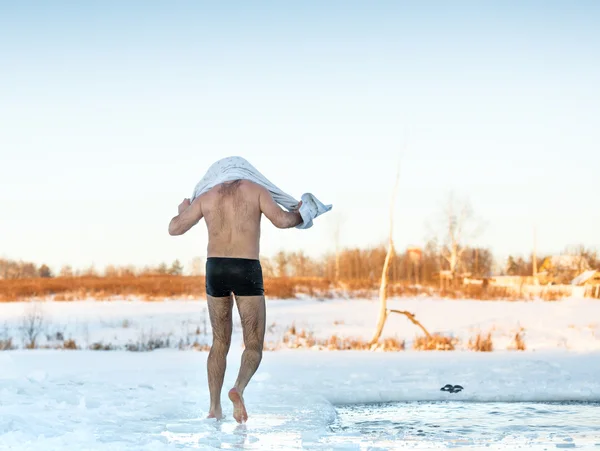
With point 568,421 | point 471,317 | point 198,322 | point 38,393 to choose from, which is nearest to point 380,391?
point 568,421

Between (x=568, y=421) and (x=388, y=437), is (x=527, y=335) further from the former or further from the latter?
(x=388, y=437)

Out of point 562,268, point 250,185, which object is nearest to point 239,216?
point 250,185

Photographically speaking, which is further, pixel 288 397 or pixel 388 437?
pixel 288 397

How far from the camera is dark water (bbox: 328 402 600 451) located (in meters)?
4.50

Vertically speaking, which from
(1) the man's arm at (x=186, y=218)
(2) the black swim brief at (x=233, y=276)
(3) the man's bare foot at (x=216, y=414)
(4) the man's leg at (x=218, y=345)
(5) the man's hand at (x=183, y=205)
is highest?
(5) the man's hand at (x=183, y=205)

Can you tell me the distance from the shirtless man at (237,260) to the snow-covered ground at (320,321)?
927 cm

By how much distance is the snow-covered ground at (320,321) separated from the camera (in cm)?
1681

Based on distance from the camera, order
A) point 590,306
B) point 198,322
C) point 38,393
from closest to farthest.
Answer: point 38,393
point 198,322
point 590,306

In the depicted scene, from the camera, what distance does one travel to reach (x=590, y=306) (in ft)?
89.8

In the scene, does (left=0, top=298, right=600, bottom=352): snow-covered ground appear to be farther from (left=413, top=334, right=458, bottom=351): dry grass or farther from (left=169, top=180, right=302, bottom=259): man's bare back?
(left=169, top=180, right=302, bottom=259): man's bare back

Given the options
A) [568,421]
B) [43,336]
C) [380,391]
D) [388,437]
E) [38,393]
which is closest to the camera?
[388,437]

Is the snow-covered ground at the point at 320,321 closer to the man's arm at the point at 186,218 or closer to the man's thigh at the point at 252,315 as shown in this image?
the man's arm at the point at 186,218

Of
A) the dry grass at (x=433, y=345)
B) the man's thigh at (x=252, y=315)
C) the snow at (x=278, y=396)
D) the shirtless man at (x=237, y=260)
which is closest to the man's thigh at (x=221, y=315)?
the shirtless man at (x=237, y=260)

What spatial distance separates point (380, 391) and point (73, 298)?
2223 cm
